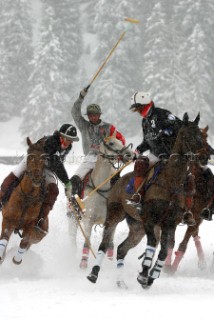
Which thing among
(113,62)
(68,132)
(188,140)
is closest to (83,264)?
(68,132)

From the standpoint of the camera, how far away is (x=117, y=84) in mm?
50562

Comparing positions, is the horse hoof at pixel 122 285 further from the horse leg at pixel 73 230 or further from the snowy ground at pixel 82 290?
the horse leg at pixel 73 230

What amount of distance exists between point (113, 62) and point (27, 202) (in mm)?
42456

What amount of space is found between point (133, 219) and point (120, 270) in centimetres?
105

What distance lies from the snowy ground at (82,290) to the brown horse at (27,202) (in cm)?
70

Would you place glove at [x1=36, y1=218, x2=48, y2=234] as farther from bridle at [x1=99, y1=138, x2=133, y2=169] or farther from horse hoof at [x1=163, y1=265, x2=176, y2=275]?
horse hoof at [x1=163, y1=265, x2=176, y2=275]

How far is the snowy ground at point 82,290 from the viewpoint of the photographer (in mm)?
6605

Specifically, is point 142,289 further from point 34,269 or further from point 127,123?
point 127,123

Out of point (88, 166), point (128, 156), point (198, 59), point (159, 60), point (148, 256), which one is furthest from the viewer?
point (198, 59)

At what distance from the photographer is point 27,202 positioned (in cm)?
952

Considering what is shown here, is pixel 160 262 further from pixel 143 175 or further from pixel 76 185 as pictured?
pixel 76 185

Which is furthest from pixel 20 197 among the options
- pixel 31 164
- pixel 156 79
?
pixel 156 79

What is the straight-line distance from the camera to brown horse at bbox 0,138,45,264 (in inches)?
359

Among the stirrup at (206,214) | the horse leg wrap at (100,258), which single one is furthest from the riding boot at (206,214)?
the horse leg wrap at (100,258)
